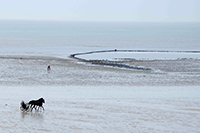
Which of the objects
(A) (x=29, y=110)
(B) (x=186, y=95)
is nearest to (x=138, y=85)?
(B) (x=186, y=95)

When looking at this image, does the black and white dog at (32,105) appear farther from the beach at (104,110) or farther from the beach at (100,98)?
the beach at (104,110)

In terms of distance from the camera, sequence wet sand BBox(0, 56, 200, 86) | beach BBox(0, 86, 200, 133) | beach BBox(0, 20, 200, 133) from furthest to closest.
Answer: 1. wet sand BBox(0, 56, 200, 86)
2. beach BBox(0, 20, 200, 133)
3. beach BBox(0, 86, 200, 133)

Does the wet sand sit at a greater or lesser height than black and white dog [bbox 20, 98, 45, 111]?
greater

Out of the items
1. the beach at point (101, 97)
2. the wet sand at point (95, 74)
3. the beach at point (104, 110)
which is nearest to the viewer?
the beach at point (104, 110)

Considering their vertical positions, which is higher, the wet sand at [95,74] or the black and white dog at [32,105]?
the wet sand at [95,74]

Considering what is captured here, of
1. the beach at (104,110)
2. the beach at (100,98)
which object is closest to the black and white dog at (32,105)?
the beach at (100,98)

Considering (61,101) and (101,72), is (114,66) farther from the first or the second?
(61,101)

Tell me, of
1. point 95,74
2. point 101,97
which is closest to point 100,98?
point 101,97

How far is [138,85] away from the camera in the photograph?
3238 centimetres

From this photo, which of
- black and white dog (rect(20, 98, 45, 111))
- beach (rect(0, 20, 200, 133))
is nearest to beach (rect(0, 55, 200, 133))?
beach (rect(0, 20, 200, 133))

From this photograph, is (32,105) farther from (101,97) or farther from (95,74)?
(95,74)

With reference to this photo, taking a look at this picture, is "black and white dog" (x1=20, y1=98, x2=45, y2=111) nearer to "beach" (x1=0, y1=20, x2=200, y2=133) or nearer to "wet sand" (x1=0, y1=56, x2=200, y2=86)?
"beach" (x1=0, y1=20, x2=200, y2=133)

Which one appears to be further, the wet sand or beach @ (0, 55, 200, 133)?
the wet sand

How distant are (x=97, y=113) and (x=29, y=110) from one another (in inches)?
142
